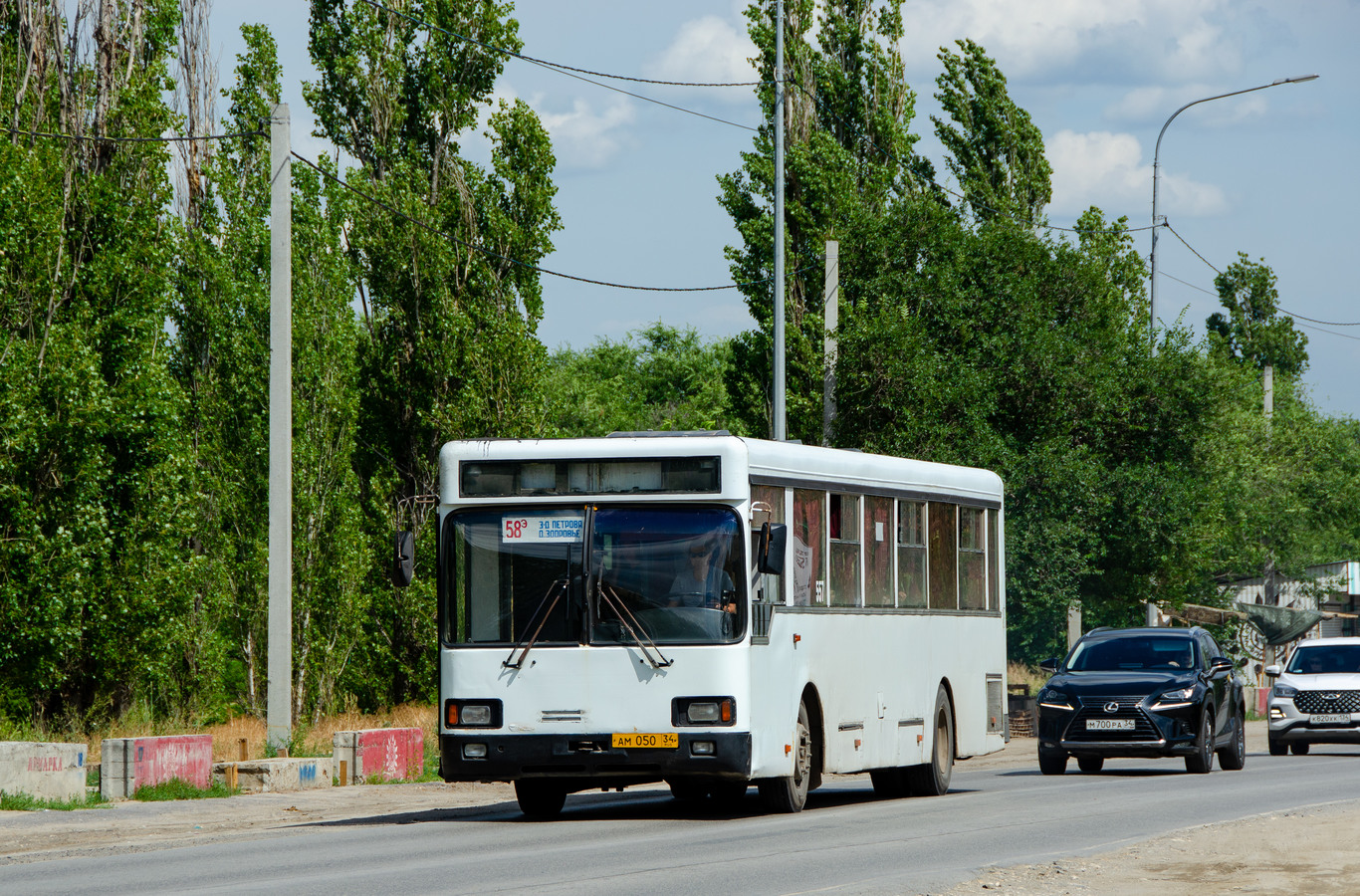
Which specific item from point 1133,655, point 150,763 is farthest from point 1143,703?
point 150,763

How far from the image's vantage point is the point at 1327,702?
28.1m

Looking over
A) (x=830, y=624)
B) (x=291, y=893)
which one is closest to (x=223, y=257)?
(x=830, y=624)

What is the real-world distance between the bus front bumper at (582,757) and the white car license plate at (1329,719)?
16.3 m

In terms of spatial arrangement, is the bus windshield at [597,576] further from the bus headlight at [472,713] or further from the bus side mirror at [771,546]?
the bus headlight at [472,713]

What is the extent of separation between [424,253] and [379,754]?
15.0m

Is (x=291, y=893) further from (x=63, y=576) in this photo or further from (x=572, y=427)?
(x=572, y=427)

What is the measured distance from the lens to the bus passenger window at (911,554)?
59.1 ft

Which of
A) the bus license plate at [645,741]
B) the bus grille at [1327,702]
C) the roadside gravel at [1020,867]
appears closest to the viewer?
the roadside gravel at [1020,867]

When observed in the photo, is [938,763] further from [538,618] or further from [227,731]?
[227,731]

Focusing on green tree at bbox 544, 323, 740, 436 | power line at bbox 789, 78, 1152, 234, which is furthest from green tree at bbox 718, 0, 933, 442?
green tree at bbox 544, 323, 740, 436

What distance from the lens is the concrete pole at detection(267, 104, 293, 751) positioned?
21.8 metres

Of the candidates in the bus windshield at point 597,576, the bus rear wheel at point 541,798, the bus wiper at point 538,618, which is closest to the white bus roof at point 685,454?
the bus windshield at point 597,576

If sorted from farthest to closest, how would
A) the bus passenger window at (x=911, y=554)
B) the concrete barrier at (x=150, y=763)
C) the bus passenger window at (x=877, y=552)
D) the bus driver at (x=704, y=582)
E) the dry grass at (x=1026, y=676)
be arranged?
the dry grass at (x=1026, y=676), the concrete barrier at (x=150, y=763), the bus passenger window at (x=911, y=554), the bus passenger window at (x=877, y=552), the bus driver at (x=704, y=582)

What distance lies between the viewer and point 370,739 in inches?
829
